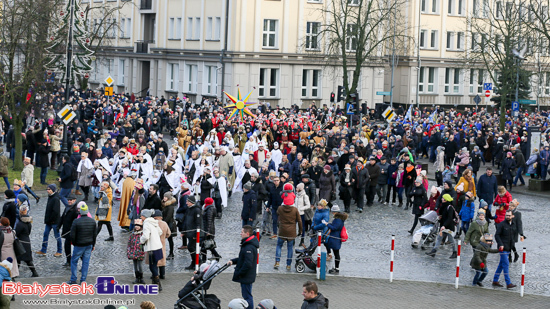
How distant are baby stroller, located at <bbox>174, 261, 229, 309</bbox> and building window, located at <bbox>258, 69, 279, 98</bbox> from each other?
45550mm

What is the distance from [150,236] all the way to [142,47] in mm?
54215

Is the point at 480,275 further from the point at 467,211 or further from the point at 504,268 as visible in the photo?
the point at 467,211

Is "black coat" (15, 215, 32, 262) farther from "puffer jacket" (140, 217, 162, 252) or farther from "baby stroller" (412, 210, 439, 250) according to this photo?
"baby stroller" (412, 210, 439, 250)

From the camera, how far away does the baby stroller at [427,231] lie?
817 inches

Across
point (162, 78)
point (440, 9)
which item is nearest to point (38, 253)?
point (162, 78)

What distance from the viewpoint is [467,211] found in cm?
2119

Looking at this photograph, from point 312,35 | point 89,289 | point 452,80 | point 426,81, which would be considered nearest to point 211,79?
point 312,35

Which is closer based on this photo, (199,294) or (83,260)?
(199,294)

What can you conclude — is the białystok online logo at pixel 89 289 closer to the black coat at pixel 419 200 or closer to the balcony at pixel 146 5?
the black coat at pixel 419 200

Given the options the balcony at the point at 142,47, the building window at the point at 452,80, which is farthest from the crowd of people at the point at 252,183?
the building window at the point at 452,80

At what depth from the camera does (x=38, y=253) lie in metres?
18.8

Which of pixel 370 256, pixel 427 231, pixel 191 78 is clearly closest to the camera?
pixel 370 256

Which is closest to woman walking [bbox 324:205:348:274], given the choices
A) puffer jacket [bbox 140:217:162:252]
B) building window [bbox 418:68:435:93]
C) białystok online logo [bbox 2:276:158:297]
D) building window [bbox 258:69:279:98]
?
puffer jacket [bbox 140:217:162:252]

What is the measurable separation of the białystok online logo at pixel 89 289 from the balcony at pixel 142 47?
2102 inches
